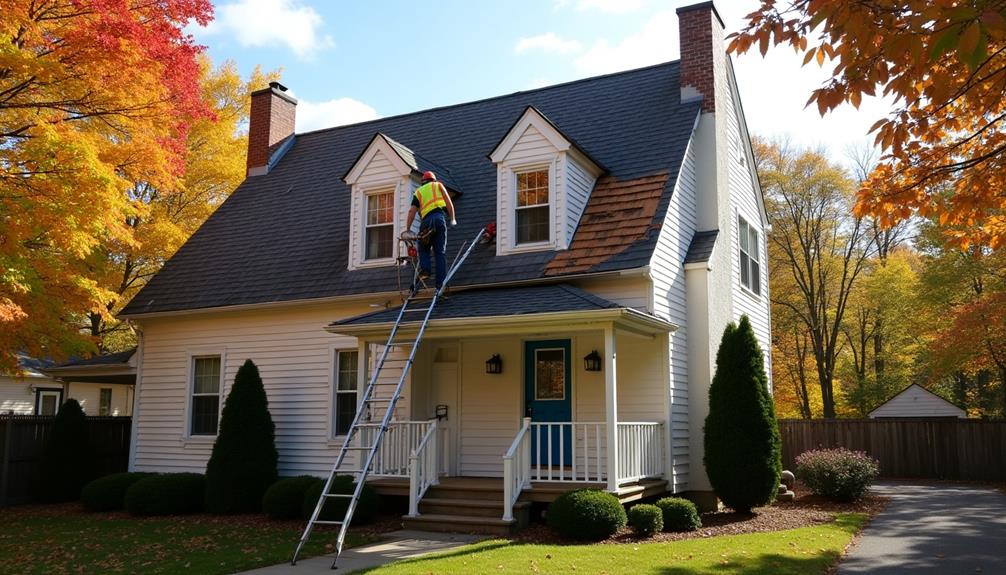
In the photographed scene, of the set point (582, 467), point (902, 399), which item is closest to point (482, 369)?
point (582, 467)

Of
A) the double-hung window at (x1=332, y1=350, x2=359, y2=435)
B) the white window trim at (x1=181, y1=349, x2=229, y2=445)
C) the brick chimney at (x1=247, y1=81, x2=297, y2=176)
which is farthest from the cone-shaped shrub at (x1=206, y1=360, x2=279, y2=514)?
the brick chimney at (x1=247, y1=81, x2=297, y2=176)

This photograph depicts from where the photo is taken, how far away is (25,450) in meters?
17.1

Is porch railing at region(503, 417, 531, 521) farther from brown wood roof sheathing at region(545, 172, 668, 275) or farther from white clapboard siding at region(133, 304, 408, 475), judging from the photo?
white clapboard siding at region(133, 304, 408, 475)

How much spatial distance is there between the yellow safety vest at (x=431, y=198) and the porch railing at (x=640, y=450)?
14.9ft

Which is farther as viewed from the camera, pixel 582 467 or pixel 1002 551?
pixel 582 467

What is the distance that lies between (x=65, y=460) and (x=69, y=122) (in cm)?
732

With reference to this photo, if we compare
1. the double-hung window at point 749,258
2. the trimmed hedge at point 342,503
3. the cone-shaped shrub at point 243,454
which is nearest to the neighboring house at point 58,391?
the cone-shaped shrub at point 243,454

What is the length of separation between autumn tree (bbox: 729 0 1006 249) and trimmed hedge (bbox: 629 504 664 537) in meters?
4.81

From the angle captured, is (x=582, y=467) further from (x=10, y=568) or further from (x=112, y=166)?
(x=112, y=166)

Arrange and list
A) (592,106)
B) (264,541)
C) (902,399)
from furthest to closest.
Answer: (902,399), (592,106), (264,541)

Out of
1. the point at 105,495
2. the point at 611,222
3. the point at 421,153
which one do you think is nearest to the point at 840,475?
the point at 611,222

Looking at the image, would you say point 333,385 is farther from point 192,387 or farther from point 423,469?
point 423,469

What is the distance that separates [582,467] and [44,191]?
30.6 feet

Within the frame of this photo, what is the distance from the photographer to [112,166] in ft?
44.8
